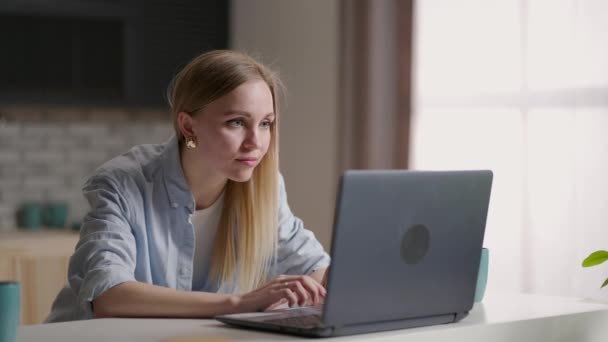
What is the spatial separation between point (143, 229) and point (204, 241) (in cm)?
24

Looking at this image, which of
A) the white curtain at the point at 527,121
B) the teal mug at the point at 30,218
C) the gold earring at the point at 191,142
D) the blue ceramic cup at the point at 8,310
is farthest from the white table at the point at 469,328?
the teal mug at the point at 30,218

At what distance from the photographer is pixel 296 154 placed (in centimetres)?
491

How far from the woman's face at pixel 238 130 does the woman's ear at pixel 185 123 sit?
0.06m

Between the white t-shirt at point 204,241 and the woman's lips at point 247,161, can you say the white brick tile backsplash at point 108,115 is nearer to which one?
the white t-shirt at point 204,241

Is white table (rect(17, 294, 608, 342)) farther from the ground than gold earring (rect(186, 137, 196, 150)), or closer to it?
closer to it

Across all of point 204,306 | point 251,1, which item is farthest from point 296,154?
point 204,306

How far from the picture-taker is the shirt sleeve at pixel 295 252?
2.54 meters

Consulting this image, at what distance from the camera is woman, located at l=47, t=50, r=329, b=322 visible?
2.10m

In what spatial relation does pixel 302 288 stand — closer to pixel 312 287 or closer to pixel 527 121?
pixel 312 287

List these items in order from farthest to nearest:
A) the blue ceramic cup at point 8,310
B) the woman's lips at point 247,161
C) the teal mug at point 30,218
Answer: the teal mug at point 30,218
the woman's lips at point 247,161
the blue ceramic cup at point 8,310

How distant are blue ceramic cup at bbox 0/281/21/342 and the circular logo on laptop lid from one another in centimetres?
67

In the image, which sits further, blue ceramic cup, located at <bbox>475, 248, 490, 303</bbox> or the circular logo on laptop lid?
blue ceramic cup, located at <bbox>475, 248, 490, 303</bbox>

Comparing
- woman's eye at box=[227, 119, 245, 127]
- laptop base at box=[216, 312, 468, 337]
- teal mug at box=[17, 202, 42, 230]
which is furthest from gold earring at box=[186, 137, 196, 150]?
teal mug at box=[17, 202, 42, 230]

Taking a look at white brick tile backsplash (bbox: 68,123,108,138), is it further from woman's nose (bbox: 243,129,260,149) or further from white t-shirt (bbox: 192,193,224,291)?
woman's nose (bbox: 243,129,260,149)
